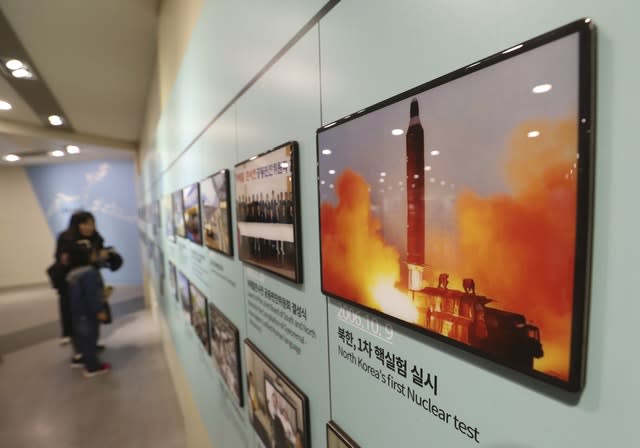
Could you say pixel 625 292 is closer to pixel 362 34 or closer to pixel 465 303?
pixel 465 303

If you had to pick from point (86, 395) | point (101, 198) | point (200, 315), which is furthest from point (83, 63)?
point (101, 198)

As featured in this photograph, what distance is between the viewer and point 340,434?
83 centimetres

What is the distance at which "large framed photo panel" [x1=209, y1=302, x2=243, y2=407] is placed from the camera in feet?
5.33

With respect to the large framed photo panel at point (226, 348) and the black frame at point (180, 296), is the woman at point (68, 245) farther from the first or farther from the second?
the large framed photo panel at point (226, 348)

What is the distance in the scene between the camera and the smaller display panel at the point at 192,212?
2.22 m

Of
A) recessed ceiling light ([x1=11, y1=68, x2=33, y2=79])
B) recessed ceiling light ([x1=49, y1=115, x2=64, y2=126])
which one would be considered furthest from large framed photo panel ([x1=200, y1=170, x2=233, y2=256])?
recessed ceiling light ([x1=49, y1=115, x2=64, y2=126])

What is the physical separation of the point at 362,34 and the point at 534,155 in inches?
18.2

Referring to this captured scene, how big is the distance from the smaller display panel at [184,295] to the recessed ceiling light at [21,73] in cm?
305

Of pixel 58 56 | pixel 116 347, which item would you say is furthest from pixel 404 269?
pixel 116 347

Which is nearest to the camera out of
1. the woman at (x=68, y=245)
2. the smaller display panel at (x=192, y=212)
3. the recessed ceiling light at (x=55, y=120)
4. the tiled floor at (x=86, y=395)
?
the smaller display panel at (x=192, y=212)

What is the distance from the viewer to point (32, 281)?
1023 centimetres

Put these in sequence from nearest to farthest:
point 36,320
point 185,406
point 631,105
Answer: point 631,105
point 185,406
point 36,320

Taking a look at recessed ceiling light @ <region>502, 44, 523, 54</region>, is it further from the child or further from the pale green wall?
the child

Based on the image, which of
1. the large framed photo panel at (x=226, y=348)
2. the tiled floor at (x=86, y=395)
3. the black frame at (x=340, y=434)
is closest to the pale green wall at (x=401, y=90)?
the black frame at (x=340, y=434)
